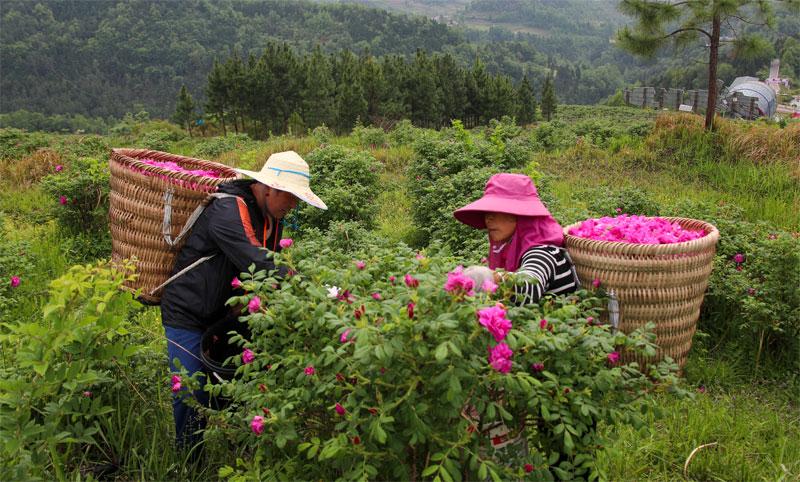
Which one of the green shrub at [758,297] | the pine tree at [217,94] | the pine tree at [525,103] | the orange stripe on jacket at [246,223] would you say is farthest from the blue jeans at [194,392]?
the pine tree at [525,103]

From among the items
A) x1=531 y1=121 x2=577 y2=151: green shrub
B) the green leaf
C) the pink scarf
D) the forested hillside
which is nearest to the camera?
the green leaf

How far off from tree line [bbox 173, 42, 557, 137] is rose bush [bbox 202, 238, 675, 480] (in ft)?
103

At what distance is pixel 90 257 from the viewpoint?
223 inches

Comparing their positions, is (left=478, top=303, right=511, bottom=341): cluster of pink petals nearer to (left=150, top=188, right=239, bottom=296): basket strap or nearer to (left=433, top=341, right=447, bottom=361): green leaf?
(left=433, top=341, right=447, bottom=361): green leaf

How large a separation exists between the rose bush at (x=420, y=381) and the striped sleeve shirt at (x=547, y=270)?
21 cm

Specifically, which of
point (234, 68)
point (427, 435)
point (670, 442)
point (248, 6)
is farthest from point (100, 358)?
point (248, 6)

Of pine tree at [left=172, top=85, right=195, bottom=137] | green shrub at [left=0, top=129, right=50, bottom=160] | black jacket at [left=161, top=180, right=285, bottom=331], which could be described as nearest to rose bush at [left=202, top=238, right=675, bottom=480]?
black jacket at [left=161, top=180, right=285, bottom=331]

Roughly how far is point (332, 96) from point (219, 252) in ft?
124

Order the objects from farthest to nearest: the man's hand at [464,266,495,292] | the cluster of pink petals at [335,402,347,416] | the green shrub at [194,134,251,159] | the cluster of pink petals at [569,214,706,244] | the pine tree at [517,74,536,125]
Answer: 1. the pine tree at [517,74,536,125]
2. the green shrub at [194,134,251,159]
3. the cluster of pink petals at [569,214,706,244]
4. the man's hand at [464,266,495,292]
5. the cluster of pink petals at [335,402,347,416]

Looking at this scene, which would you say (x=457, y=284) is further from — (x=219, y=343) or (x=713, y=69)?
(x=713, y=69)

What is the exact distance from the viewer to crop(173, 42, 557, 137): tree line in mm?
35062

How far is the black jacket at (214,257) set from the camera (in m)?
2.61

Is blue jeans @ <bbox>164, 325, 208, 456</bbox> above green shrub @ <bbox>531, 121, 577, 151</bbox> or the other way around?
the other way around

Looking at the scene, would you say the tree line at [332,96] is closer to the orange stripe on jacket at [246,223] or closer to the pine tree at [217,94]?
the pine tree at [217,94]
